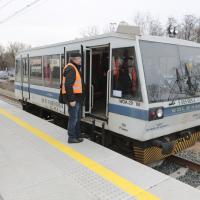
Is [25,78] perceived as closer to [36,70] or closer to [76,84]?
[36,70]

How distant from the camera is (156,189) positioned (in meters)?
3.49

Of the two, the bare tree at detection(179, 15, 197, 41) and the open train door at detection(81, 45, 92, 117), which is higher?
the bare tree at detection(179, 15, 197, 41)

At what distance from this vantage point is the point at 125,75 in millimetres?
4926

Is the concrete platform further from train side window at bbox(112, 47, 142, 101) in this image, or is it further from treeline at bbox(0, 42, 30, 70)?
treeline at bbox(0, 42, 30, 70)

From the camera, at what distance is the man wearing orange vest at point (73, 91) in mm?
5070

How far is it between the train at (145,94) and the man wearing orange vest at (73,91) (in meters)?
0.56

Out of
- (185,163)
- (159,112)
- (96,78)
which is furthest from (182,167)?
(96,78)

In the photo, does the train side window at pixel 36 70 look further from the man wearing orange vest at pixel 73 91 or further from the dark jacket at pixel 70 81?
the dark jacket at pixel 70 81

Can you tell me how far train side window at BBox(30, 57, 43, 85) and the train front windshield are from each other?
4.61 m

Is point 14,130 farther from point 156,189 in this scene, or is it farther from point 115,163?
point 156,189

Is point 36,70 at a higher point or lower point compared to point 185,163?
higher

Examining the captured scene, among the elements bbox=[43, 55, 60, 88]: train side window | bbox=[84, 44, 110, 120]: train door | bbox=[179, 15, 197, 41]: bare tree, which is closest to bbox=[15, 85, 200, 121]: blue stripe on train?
bbox=[84, 44, 110, 120]: train door

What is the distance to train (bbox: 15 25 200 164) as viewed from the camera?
4691mm

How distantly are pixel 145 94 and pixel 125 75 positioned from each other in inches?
23.3
